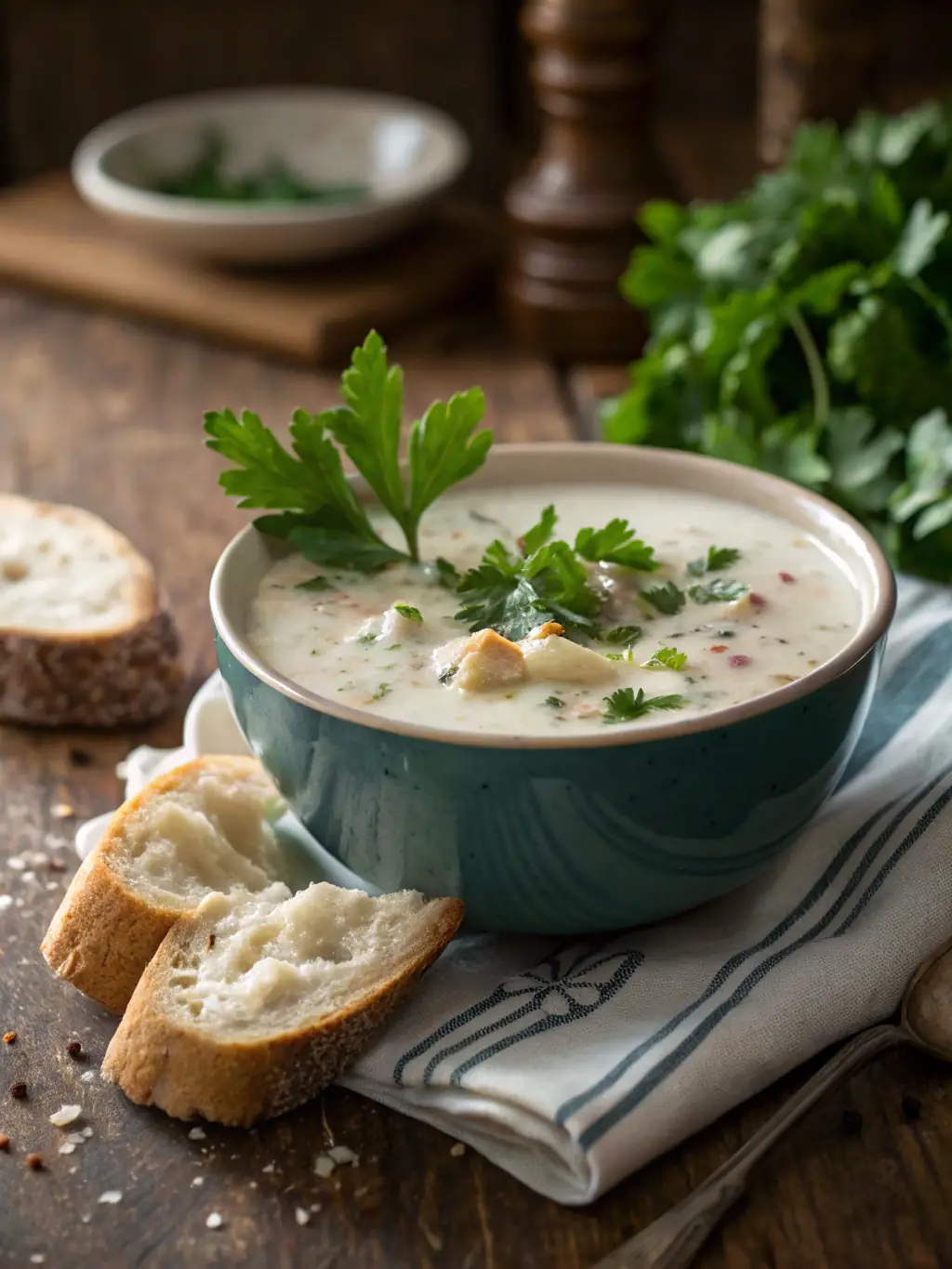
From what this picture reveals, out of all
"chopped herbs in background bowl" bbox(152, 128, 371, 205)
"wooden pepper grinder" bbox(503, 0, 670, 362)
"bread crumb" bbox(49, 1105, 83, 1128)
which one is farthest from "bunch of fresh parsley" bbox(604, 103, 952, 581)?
"bread crumb" bbox(49, 1105, 83, 1128)

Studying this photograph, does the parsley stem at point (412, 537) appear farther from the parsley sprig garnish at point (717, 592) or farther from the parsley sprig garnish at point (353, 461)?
the parsley sprig garnish at point (717, 592)

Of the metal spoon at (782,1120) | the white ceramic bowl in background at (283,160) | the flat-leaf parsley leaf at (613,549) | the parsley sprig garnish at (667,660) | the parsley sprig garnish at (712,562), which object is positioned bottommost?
the white ceramic bowl in background at (283,160)

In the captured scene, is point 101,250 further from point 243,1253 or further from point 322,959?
point 243,1253

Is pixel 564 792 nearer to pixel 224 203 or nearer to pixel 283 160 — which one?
pixel 224 203

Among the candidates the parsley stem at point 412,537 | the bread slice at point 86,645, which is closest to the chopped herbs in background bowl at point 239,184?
the bread slice at point 86,645

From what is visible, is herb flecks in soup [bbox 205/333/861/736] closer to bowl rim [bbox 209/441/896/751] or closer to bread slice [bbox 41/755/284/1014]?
bowl rim [bbox 209/441/896/751]

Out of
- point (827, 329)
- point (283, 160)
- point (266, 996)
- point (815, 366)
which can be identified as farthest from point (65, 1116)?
point (283, 160)

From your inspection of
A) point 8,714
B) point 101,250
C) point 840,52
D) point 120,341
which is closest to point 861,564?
point 8,714
